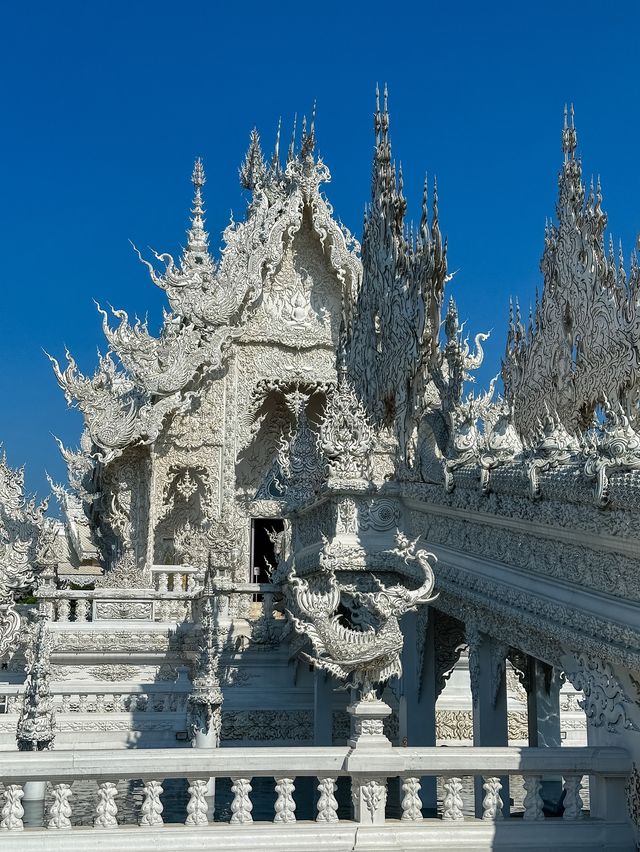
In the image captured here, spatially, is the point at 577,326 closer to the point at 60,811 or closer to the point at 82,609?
the point at 82,609

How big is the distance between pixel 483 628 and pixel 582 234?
6.48m

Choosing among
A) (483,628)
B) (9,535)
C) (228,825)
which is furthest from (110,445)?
(228,825)

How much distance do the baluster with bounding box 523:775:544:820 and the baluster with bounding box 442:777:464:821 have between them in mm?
327

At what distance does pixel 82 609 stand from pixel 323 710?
3798mm

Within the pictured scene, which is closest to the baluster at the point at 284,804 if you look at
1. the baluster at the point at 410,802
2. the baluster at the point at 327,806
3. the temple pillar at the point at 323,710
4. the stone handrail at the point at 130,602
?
the baluster at the point at 327,806

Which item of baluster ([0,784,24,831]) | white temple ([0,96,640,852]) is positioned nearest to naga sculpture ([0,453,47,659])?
white temple ([0,96,640,852])

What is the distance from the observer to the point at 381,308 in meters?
10.8

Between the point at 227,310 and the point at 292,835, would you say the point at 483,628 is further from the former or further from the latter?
the point at 227,310

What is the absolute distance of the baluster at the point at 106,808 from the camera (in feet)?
15.8

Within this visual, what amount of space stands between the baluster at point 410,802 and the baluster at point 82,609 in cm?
854

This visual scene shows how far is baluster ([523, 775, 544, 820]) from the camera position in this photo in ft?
16.4

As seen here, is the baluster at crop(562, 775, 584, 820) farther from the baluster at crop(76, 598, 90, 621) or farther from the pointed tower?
the baluster at crop(76, 598, 90, 621)

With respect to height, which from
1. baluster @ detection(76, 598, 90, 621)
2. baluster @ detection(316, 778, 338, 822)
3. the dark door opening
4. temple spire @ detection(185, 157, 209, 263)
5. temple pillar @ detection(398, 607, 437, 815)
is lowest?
baluster @ detection(316, 778, 338, 822)

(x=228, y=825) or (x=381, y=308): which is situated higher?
(x=381, y=308)
